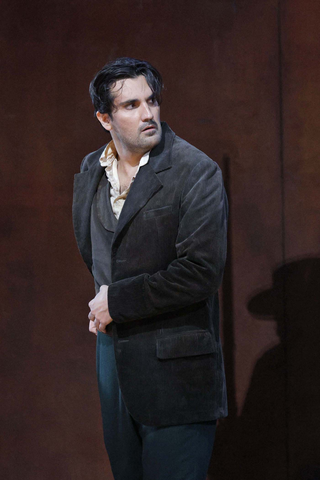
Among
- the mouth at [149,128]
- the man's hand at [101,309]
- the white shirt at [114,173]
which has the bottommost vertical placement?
the man's hand at [101,309]

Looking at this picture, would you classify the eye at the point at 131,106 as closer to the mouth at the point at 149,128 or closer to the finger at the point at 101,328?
the mouth at the point at 149,128

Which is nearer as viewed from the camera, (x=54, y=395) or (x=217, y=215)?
(x=217, y=215)

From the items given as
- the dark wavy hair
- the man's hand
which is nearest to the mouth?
the dark wavy hair

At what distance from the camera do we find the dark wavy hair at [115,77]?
1.61 metres

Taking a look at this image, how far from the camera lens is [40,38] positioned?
7.86ft

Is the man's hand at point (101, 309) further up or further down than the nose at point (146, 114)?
further down

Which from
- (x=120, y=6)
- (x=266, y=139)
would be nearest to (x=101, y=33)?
(x=120, y=6)

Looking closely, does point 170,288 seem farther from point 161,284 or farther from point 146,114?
point 146,114

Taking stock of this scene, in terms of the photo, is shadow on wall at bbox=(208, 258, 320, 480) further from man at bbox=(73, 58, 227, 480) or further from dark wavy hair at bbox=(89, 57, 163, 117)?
dark wavy hair at bbox=(89, 57, 163, 117)

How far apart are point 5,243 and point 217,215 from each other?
125 cm

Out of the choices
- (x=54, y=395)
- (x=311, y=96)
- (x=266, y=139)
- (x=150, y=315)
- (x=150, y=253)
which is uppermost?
(x=311, y=96)

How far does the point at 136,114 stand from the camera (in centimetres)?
161

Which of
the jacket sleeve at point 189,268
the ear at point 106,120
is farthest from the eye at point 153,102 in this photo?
the jacket sleeve at point 189,268

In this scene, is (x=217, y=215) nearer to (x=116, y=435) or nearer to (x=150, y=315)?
(x=150, y=315)
